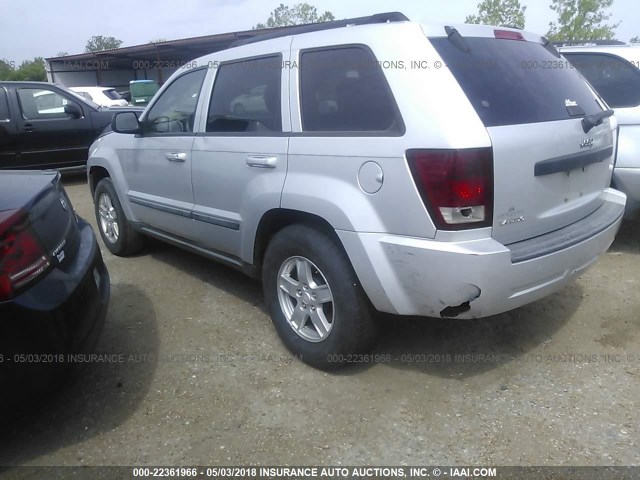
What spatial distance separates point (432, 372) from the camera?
3.01 m

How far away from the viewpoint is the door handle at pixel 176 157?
3793 millimetres

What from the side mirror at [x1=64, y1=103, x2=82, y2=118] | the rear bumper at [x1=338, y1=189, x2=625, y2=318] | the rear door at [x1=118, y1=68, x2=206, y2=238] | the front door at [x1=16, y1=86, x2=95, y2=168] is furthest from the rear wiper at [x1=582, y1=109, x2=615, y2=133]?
the side mirror at [x1=64, y1=103, x2=82, y2=118]

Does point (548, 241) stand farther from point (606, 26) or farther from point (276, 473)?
point (606, 26)

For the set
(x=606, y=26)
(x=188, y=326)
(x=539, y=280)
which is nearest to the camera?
(x=539, y=280)

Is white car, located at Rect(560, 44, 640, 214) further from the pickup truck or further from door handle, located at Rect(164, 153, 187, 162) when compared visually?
the pickup truck

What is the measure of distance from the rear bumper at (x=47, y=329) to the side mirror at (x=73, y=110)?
7.10 m

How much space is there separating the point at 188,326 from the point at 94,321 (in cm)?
96

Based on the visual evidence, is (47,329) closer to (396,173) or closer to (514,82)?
(396,173)

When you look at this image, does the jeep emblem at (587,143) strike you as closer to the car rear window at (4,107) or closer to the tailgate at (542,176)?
the tailgate at (542,176)

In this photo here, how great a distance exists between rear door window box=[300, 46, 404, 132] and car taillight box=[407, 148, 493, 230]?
0.80 feet

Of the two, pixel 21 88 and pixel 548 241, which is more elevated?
pixel 21 88

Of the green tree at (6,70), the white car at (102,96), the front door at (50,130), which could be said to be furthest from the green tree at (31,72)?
the front door at (50,130)

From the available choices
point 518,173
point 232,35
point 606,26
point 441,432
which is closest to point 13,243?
point 441,432

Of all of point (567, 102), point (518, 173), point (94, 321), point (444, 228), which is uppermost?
point (567, 102)
